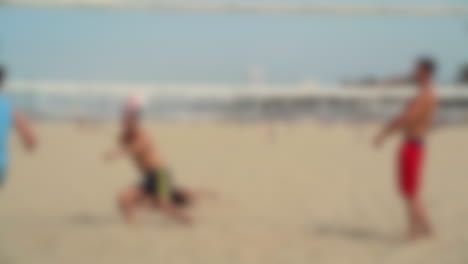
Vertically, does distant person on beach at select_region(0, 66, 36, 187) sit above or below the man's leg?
above

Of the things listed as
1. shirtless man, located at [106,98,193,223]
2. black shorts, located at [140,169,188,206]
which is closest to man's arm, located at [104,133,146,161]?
shirtless man, located at [106,98,193,223]

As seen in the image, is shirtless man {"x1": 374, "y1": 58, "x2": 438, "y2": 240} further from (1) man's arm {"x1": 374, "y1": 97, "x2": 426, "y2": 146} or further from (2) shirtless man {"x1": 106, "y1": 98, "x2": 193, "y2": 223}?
(2) shirtless man {"x1": 106, "y1": 98, "x2": 193, "y2": 223}

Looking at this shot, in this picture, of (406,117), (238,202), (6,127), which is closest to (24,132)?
(6,127)

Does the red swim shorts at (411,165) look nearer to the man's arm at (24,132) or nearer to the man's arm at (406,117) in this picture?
the man's arm at (406,117)

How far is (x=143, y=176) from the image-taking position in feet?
10.0

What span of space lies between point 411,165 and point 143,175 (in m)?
1.20

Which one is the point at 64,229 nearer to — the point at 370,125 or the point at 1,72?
the point at 1,72

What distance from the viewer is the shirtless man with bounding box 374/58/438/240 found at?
109 inches

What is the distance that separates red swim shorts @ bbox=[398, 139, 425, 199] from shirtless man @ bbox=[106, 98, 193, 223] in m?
0.97

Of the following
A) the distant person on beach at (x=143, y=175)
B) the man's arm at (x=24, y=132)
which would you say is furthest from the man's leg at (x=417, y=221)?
the man's arm at (x=24, y=132)

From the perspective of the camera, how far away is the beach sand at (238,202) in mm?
2627

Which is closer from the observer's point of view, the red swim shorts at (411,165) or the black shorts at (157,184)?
the red swim shorts at (411,165)

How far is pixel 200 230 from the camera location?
2902mm

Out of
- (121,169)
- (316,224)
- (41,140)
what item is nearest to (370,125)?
(316,224)
